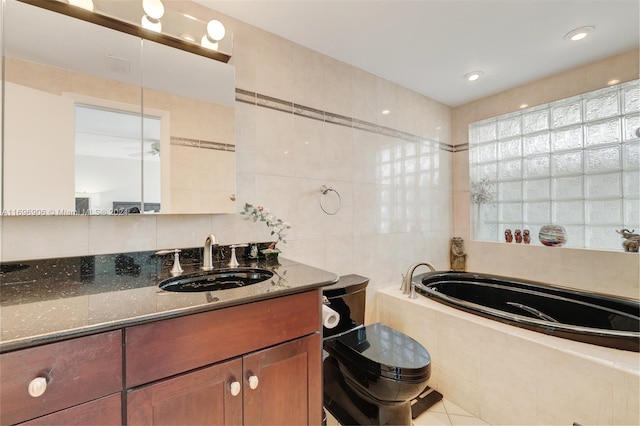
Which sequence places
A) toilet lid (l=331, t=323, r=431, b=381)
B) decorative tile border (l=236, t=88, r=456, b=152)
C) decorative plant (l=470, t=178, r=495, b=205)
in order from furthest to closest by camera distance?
1. decorative plant (l=470, t=178, r=495, b=205)
2. decorative tile border (l=236, t=88, r=456, b=152)
3. toilet lid (l=331, t=323, r=431, b=381)

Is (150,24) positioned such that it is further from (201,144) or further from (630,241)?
(630,241)

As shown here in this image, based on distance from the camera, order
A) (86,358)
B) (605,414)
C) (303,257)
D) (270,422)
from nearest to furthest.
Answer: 1. (86,358)
2. (270,422)
3. (605,414)
4. (303,257)

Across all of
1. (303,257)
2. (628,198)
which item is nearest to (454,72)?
(628,198)

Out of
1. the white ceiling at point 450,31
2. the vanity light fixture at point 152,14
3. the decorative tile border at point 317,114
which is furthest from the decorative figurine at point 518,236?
the vanity light fixture at point 152,14

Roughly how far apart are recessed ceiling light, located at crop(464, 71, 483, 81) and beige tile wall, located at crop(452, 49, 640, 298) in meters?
0.49

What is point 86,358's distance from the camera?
675 mm

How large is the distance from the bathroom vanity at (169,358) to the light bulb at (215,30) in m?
1.26

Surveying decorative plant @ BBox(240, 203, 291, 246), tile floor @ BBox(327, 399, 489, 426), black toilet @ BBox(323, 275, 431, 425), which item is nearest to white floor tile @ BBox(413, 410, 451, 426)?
tile floor @ BBox(327, 399, 489, 426)

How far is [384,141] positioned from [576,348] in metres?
1.75

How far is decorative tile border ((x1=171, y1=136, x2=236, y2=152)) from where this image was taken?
1.38m

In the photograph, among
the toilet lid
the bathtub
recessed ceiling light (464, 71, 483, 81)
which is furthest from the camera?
recessed ceiling light (464, 71, 483, 81)

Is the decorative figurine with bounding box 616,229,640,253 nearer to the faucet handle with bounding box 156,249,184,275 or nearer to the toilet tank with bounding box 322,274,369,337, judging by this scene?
the toilet tank with bounding box 322,274,369,337

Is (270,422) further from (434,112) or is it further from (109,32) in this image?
(434,112)

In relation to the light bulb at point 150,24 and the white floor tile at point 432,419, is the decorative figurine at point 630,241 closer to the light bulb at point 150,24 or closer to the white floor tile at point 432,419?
the white floor tile at point 432,419
